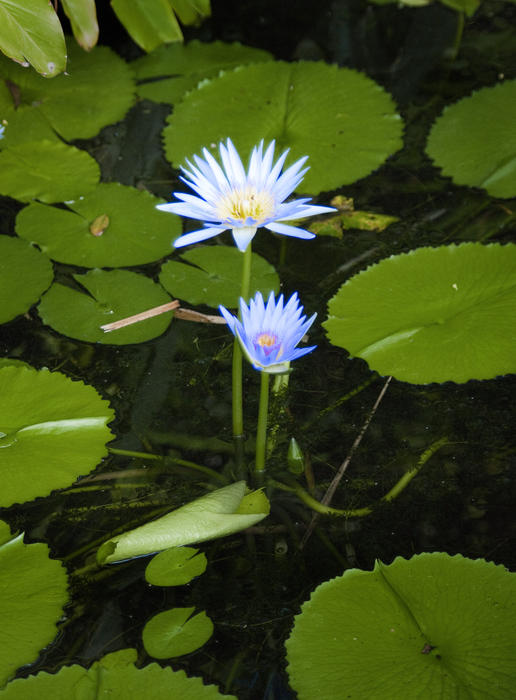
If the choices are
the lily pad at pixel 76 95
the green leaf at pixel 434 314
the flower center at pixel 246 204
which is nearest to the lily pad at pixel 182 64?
the lily pad at pixel 76 95

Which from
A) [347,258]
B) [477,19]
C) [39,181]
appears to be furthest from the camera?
[477,19]

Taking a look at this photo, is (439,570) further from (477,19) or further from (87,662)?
(477,19)

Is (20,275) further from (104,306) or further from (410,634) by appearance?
(410,634)

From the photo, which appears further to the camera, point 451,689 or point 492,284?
point 492,284

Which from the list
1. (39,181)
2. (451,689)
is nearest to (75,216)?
(39,181)

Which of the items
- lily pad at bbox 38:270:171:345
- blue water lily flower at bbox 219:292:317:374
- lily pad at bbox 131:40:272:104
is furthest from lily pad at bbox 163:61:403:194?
blue water lily flower at bbox 219:292:317:374

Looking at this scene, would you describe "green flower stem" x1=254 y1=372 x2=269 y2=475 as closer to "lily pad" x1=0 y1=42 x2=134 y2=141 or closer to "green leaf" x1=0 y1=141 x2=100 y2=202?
"green leaf" x1=0 y1=141 x2=100 y2=202
